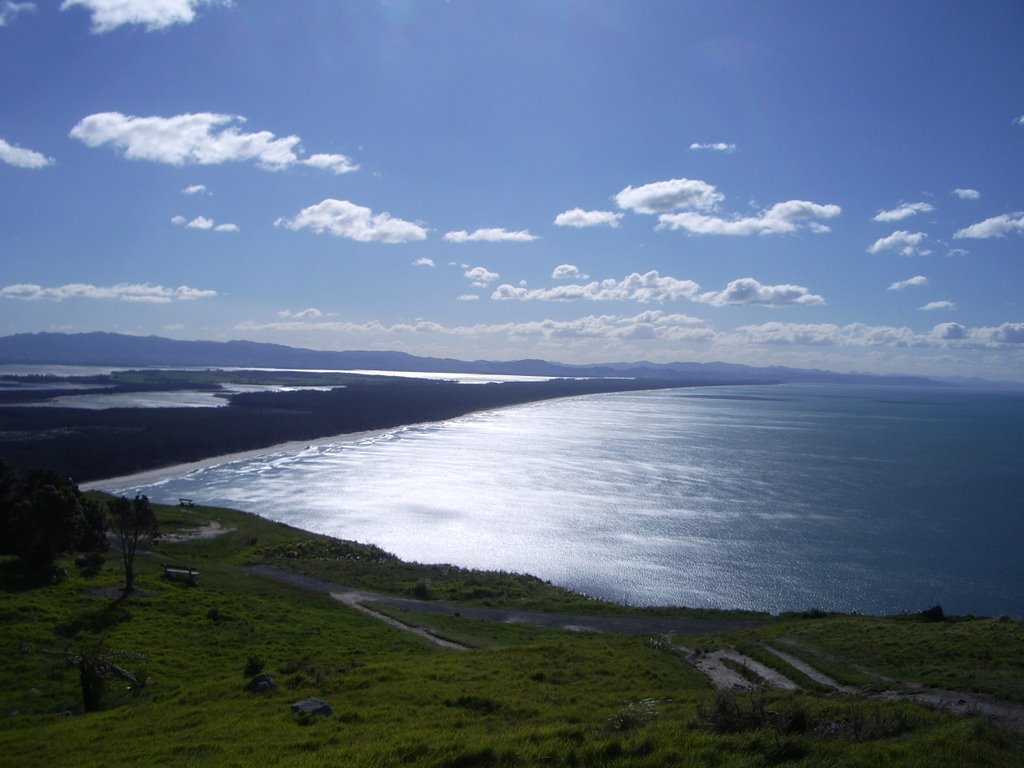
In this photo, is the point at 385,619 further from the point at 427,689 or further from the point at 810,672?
the point at 810,672

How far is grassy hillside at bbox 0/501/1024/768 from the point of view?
9.16m

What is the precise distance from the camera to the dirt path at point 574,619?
28.1 meters

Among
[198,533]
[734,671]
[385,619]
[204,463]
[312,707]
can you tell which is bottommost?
[204,463]

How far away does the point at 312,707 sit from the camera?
12617 millimetres

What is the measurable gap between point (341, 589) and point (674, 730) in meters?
26.2

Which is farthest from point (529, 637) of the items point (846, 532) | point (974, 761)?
point (846, 532)

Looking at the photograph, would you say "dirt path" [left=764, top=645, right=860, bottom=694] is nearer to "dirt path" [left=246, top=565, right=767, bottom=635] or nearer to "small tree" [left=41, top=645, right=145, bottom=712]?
"dirt path" [left=246, top=565, right=767, bottom=635]

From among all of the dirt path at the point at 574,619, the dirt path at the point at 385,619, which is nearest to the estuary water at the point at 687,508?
the dirt path at the point at 574,619

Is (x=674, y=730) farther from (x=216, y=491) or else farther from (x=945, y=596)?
(x=216, y=491)

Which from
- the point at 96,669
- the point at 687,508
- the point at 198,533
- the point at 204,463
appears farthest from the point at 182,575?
the point at 204,463

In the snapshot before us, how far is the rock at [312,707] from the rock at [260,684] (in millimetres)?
2108

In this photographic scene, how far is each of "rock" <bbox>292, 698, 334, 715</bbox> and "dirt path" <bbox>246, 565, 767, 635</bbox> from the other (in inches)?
647

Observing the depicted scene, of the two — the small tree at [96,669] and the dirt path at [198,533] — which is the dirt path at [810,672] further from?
the dirt path at [198,533]

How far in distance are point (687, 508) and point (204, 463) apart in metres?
57.7
